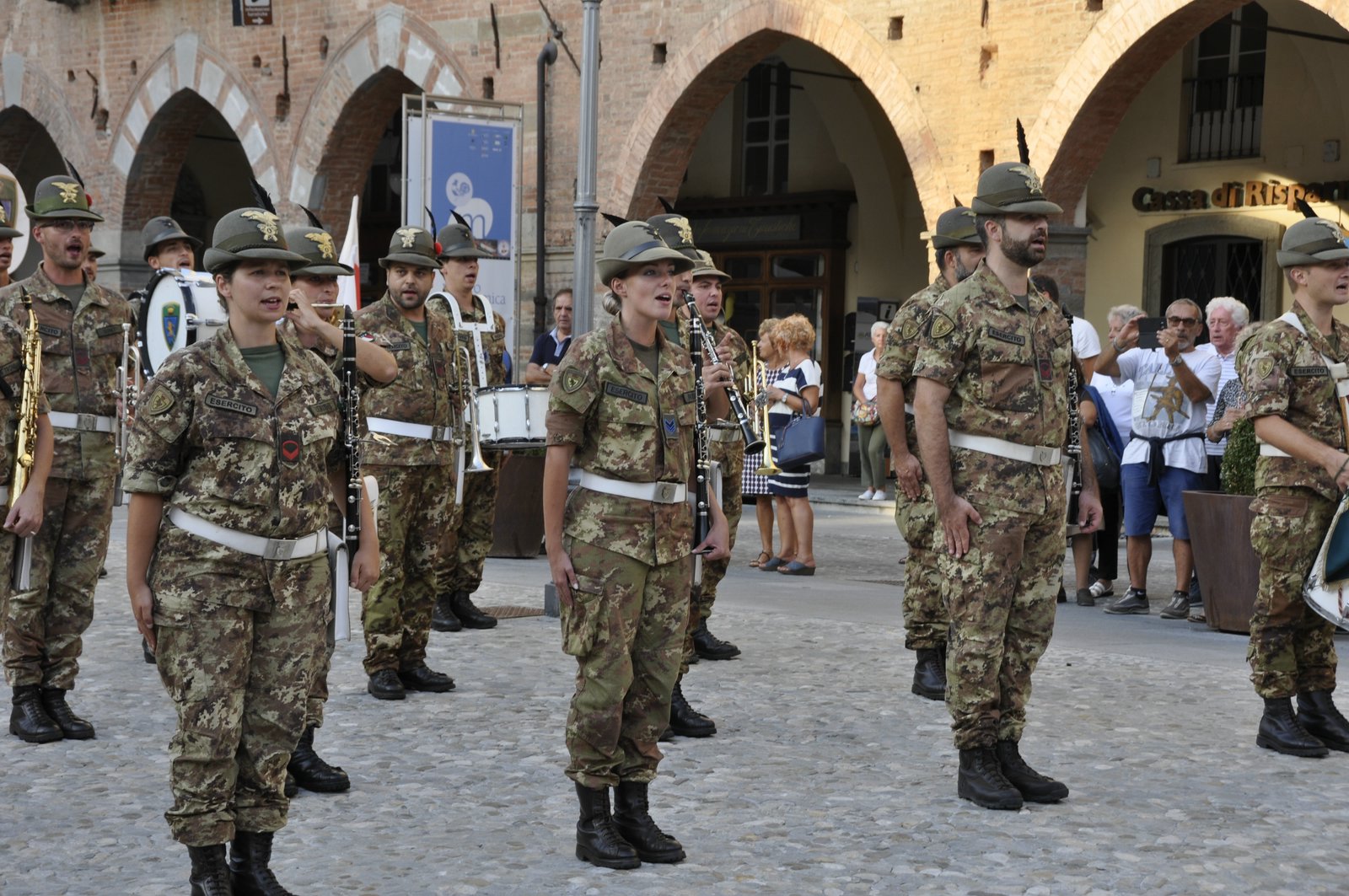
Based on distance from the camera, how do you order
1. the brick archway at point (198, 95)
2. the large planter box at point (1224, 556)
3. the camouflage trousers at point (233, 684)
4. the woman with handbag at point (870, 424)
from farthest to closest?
the brick archway at point (198, 95), the woman with handbag at point (870, 424), the large planter box at point (1224, 556), the camouflage trousers at point (233, 684)

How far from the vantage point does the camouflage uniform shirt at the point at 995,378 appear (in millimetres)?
5738

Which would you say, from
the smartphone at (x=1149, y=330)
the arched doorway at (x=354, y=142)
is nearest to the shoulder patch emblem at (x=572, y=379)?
the smartphone at (x=1149, y=330)

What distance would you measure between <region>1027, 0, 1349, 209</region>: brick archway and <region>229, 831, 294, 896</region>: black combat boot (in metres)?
13.1

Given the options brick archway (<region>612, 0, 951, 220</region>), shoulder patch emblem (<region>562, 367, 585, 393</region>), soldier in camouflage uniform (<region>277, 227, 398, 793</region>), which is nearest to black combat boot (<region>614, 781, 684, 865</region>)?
soldier in camouflage uniform (<region>277, 227, 398, 793</region>)

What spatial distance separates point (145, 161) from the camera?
Answer: 1008 inches

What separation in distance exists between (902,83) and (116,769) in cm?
1346

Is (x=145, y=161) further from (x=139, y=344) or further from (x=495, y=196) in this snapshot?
(x=139, y=344)

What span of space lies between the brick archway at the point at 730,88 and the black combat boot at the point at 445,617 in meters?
9.61

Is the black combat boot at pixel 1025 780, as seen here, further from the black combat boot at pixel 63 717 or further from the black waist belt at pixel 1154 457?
the black waist belt at pixel 1154 457

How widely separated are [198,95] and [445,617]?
17594mm

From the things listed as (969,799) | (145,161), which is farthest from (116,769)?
(145,161)

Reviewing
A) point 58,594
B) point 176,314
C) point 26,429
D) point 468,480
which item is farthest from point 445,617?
point 26,429

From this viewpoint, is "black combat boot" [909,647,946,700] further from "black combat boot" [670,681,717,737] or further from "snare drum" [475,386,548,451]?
"snare drum" [475,386,548,451]

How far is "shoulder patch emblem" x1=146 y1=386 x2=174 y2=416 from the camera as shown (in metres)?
4.51
